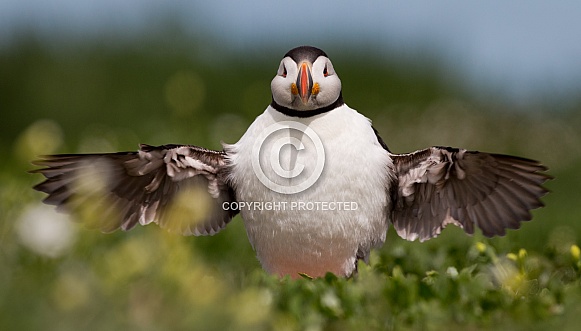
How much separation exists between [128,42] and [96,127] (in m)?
1.99

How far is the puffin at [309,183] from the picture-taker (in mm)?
5629

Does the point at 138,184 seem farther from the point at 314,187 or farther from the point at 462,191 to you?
the point at 462,191

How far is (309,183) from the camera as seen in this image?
5.61 meters

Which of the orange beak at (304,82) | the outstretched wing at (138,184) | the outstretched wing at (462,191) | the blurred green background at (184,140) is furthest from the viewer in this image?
the outstretched wing at (138,184)

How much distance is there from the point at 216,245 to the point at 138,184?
2.20m

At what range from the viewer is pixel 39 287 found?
13.9 ft
